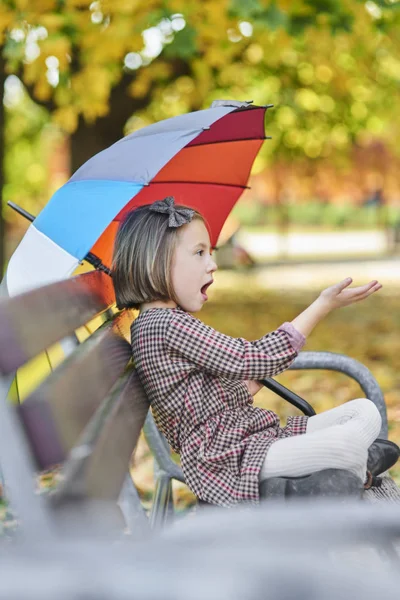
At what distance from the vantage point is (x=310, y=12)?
6.00 metres

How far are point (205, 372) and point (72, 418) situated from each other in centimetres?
76

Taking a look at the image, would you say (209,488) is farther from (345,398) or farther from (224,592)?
(345,398)

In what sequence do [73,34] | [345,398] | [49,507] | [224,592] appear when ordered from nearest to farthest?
[224,592], [49,507], [345,398], [73,34]

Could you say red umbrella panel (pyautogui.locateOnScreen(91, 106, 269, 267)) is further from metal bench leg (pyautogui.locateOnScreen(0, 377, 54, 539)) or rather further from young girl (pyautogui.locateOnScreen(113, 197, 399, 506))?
metal bench leg (pyautogui.locateOnScreen(0, 377, 54, 539))

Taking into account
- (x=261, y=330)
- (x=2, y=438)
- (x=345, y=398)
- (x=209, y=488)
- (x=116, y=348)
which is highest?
(x=2, y=438)

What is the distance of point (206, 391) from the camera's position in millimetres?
2215

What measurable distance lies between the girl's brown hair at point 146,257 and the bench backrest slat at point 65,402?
1.33 feet

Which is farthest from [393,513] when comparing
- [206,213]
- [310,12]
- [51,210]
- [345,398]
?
[310,12]

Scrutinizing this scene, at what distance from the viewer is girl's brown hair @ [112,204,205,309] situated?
2.32 metres

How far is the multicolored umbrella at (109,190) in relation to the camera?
246cm

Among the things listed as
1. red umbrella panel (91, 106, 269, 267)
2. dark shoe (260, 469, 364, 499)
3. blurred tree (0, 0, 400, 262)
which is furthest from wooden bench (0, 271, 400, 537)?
blurred tree (0, 0, 400, 262)

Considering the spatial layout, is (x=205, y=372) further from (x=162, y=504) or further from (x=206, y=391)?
(x=162, y=504)

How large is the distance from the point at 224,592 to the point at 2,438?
1.39 feet

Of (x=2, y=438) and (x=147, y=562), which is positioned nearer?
(x=147, y=562)
